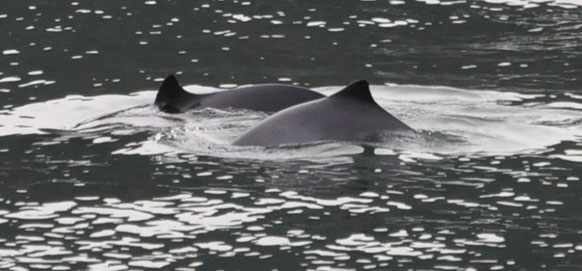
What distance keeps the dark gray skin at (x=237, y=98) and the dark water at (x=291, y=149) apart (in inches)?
7.2

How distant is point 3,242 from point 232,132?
11.9ft

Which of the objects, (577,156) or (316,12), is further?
(316,12)

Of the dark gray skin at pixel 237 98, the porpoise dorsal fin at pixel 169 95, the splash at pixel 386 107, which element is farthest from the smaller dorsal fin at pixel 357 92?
the porpoise dorsal fin at pixel 169 95

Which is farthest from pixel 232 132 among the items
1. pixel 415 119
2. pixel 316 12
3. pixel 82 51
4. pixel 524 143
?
pixel 316 12

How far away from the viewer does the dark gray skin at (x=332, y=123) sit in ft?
40.6

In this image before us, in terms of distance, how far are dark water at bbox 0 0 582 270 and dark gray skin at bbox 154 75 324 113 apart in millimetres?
182

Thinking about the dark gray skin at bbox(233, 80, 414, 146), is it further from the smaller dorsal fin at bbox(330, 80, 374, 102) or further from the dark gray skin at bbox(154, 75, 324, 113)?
the dark gray skin at bbox(154, 75, 324, 113)

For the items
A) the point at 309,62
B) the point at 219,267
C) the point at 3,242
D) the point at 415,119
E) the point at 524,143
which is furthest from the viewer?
the point at 309,62

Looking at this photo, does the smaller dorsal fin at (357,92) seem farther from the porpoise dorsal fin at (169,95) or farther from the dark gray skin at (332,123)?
the porpoise dorsal fin at (169,95)

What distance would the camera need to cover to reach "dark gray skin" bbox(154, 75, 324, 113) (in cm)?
1422

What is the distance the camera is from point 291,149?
1230 centimetres

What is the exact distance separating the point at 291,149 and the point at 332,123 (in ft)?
1.28

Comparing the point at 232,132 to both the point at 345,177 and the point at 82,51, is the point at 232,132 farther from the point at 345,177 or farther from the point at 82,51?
the point at 82,51

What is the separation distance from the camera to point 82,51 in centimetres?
1805
